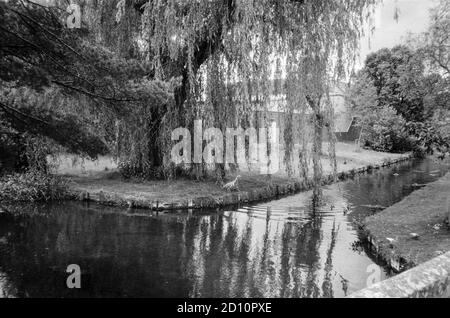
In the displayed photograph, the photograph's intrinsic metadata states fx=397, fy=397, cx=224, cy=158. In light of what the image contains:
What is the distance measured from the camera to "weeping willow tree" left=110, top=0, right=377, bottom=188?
1192 centimetres

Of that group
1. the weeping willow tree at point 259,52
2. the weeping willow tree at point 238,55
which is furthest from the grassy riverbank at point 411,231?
the weeping willow tree at point 238,55

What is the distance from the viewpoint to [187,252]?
805 centimetres

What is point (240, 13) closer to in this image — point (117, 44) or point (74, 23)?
point (117, 44)

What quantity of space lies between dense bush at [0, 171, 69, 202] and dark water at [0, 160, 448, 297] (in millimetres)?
925

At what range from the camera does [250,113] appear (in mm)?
13312

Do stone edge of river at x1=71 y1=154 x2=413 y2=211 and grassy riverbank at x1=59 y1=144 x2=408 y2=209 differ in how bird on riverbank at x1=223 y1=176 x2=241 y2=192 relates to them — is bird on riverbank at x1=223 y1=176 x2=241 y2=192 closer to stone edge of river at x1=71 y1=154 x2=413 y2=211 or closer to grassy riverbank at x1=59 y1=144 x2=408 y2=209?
grassy riverbank at x1=59 y1=144 x2=408 y2=209

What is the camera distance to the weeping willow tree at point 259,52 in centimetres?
1192

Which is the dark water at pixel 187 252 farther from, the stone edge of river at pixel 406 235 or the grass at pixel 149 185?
the grass at pixel 149 185

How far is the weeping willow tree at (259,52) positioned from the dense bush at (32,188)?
3.77 metres

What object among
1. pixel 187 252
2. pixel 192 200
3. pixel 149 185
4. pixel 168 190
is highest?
pixel 149 185

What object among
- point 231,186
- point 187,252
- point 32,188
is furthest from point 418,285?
point 32,188

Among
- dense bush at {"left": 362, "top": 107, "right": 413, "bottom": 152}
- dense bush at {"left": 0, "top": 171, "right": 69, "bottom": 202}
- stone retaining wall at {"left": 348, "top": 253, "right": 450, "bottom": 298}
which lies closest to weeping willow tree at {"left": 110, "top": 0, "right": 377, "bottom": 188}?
dense bush at {"left": 0, "top": 171, "right": 69, "bottom": 202}

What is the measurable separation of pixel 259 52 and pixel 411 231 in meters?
6.91

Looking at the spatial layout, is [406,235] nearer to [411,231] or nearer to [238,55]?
[411,231]
